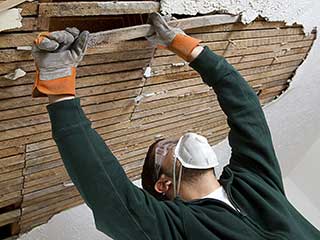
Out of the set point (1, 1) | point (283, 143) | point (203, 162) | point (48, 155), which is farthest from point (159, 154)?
point (283, 143)

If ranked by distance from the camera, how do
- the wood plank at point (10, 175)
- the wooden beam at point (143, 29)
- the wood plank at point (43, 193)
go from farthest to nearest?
the wood plank at point (43, 193) < the wood plank at point (10, 175) < the wooden beam at point (143, 29)

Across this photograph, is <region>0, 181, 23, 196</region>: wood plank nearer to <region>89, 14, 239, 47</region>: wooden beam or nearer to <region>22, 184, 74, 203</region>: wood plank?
<region>22, 184, 74, 203</region>: wood plank

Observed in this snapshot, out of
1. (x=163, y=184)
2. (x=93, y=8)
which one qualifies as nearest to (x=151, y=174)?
(x=163, y=184)

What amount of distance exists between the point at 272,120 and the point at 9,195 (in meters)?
1.73

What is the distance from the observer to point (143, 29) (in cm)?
140

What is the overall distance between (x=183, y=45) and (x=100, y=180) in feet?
1.65

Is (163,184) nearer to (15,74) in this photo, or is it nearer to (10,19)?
(15,74)

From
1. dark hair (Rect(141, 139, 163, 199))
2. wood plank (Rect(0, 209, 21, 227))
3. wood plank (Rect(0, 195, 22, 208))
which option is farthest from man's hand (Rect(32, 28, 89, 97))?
wood plank (Rect(0, 209, 21, 227))

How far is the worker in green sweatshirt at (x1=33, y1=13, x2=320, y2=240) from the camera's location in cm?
117

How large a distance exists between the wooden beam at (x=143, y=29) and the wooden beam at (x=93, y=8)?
58mm

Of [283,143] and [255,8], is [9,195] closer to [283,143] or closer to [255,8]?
[255,8]

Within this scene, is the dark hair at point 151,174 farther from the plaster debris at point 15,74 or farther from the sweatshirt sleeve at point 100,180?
the plaster debris at point 15,74

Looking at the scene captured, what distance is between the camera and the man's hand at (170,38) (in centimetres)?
142

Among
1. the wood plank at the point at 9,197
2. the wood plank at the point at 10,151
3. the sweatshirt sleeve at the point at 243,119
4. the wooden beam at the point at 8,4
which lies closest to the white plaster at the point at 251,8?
the sweatshirt sleeve at the point at 243,119
